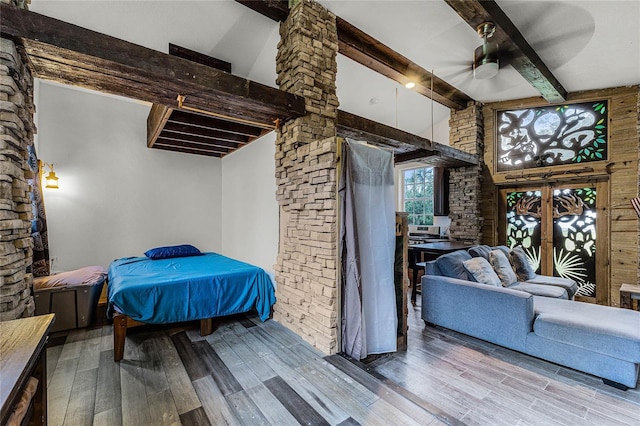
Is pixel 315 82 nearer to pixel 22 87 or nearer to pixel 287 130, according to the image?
pixel 287 130

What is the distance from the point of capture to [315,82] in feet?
9.55

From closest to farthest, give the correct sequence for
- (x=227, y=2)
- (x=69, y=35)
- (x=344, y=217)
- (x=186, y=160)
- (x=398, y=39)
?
(x=69, y=35)
(x=344, y=217)
(x=227, y=2)
(x=398, y=39)
(x=186, y=160)

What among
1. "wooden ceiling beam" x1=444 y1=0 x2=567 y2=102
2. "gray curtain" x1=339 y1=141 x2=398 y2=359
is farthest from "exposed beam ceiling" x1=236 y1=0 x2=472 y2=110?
"gray curtain" x1=339 y1=141 x2=398 y2=359

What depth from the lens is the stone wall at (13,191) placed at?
1.68 metres

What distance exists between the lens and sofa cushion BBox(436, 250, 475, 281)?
3179mm

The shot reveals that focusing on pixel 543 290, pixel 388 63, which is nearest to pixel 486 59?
pixel 388 63

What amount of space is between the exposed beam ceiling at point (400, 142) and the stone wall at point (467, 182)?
23 centimetres

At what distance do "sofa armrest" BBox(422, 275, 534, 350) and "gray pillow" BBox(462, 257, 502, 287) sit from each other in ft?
0.53

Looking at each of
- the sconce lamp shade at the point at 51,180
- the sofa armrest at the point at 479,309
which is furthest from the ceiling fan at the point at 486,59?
the sconce lamp shade at the point at 51,180

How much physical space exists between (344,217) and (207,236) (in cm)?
399

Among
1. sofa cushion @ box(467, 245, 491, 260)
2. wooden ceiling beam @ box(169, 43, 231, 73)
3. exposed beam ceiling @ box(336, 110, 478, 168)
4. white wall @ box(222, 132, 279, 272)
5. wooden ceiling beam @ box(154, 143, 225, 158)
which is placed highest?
wooden ceiling beam @ box(169, 43, 231, 73)

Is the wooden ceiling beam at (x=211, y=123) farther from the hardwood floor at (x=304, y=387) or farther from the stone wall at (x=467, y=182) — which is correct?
the stone wall at (x=467, y=182)

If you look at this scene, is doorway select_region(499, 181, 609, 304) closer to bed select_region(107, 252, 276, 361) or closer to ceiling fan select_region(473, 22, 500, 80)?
ceiling fan select_region(473, 22, 500, 80)

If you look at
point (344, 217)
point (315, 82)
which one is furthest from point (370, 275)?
point (315, 82)
